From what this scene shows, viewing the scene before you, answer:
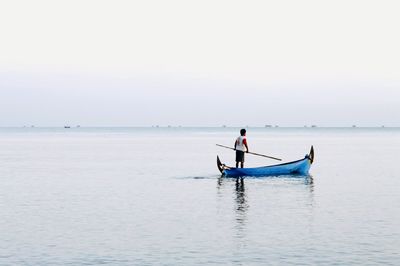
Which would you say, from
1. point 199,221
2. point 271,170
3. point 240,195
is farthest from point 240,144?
point 199,221

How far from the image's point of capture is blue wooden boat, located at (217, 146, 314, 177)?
4316 cm

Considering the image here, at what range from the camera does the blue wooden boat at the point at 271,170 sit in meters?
43.2

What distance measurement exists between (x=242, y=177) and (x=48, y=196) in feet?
49.0

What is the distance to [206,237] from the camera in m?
21.4

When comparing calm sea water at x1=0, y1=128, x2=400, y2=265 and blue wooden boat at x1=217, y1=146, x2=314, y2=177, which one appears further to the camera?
blue wooden boat at x1=217, y1=146, x2=314, y2=177

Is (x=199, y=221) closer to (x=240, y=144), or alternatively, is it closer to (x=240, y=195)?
(x=240, y=195)

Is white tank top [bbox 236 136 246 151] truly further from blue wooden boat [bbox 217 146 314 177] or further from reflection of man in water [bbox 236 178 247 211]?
reflection of man in water [bbox 236 178 247 211]

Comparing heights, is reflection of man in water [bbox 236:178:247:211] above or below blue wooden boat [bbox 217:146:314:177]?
below

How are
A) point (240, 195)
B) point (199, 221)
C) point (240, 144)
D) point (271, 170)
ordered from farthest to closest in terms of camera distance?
point (271, 170) → point (240, 144) → point (240, 195) → point (199, 221)

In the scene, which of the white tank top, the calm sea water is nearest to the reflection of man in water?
the calm sea water

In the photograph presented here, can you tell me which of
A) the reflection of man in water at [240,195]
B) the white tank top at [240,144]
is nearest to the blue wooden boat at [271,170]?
the reflection of man in water at [240,195]

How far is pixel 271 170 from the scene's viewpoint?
44.1m

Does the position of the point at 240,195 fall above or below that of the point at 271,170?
below

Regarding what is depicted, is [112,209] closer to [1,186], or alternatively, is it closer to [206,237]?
[206,237]
